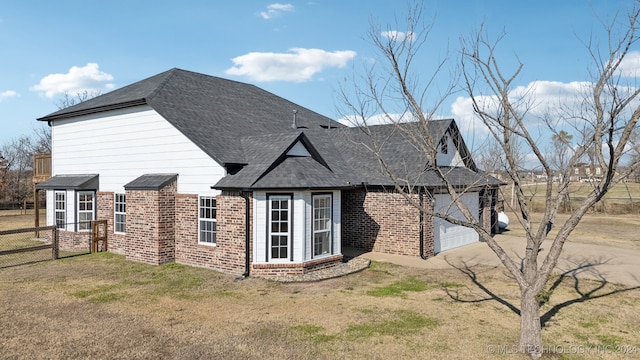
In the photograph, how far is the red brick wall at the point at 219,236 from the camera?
1283cm

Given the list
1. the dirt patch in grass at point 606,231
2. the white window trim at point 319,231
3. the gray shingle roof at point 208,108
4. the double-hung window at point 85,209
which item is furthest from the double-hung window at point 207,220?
the dirt patch in grass at point 606,231

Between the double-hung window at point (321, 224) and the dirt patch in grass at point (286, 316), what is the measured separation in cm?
148

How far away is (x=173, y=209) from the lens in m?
14.6

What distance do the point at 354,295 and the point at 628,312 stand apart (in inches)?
253

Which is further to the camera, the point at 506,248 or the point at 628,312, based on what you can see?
the point at 506,248

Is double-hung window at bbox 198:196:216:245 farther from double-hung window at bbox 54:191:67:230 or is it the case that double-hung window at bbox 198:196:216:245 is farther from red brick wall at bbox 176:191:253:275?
double-hung window at bbox 54:191:67:230

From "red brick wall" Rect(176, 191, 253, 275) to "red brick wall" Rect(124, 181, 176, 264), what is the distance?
0.28m

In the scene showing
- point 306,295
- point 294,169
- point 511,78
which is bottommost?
point 306,295

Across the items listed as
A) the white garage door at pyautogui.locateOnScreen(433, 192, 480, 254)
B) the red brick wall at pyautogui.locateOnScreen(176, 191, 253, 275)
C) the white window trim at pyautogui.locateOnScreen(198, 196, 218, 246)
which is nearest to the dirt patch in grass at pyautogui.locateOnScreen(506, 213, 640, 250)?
the white garage door at pyautogui.locateOnScreen(433, 192, 480, 254)

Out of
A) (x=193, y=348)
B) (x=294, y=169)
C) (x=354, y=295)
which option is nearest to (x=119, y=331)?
(x=193, y=348)

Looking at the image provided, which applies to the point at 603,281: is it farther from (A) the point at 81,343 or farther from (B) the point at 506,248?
(A) the point at 81,343

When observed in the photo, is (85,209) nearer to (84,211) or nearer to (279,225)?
(84,211)

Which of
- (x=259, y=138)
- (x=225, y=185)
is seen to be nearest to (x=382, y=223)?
(x=259, y=138)

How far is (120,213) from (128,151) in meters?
2.60
